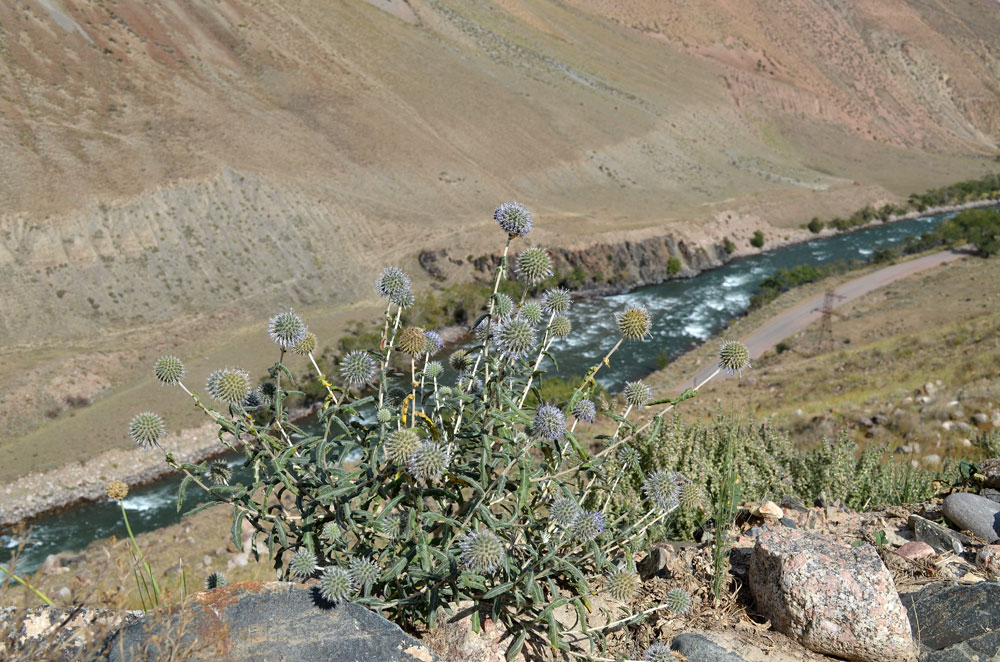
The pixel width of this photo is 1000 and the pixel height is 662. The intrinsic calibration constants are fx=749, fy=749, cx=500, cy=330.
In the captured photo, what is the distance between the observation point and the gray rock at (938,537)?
4.68 metres

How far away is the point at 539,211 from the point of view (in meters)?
43.3

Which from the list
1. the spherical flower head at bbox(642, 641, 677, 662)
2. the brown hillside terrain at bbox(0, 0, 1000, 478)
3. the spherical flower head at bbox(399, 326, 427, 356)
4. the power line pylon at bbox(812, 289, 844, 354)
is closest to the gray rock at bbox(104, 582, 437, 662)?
the spherical flower head at bbox(642, 641, 677, 662)

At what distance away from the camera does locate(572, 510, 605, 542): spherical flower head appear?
11.9ft

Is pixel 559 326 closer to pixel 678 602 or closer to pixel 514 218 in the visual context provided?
pixel 514 218

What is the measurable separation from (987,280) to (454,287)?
73.0 ft

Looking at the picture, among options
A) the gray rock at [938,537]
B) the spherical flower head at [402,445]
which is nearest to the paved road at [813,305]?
the gray rock at [938,537]

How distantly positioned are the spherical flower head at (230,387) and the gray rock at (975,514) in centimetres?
476

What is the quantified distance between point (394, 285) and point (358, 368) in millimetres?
570

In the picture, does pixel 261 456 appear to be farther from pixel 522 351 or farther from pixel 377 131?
pixel 377 131

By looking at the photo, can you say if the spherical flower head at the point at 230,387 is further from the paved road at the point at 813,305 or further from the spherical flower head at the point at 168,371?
the paved road at the point at 813,305

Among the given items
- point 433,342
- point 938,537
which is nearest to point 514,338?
point 433,342

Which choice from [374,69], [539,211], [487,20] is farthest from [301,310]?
[487,20]

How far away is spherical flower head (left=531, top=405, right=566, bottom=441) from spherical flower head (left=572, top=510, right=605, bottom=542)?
0.41 meters

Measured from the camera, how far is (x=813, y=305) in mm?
33375
